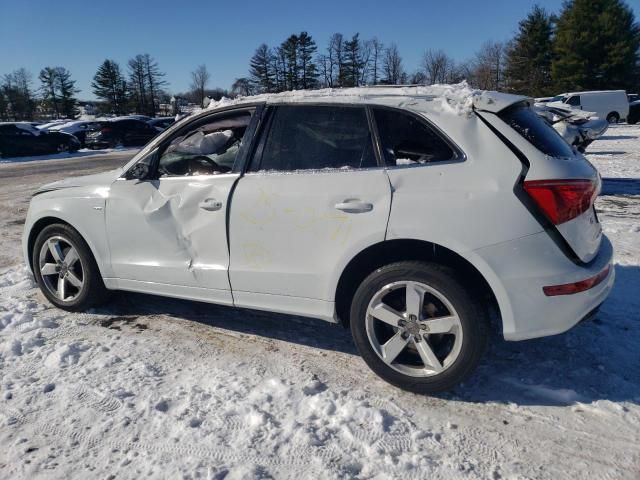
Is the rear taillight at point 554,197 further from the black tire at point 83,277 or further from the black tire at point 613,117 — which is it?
the black tire at point 613,117

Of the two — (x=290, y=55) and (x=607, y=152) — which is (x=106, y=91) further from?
(x=607, y=152)

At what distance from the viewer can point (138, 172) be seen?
3930 mm

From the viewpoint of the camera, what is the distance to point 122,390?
3160 mm

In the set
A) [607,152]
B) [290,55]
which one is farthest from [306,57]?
[607,152]

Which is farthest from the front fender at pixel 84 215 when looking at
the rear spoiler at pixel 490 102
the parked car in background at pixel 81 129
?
the parked car in background at pixel 81 129

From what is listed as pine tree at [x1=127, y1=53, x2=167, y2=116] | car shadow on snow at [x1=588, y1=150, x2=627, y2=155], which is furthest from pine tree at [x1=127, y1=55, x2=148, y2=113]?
car shadow on snow at [x1=588, y1=150, x2=627, y2=155]

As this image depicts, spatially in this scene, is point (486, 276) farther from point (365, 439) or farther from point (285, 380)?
point (285, 380)

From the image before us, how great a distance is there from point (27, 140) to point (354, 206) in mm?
25453

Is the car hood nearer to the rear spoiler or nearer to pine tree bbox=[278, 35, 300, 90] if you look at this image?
the rear spoiler

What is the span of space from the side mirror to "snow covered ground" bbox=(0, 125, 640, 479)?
1.21 m

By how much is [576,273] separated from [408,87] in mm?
1714

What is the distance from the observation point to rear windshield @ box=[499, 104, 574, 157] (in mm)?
2949

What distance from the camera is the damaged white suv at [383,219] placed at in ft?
9.11

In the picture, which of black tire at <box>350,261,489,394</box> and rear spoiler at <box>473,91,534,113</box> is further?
rear spoiler at <box>473,91,534,113</box>
